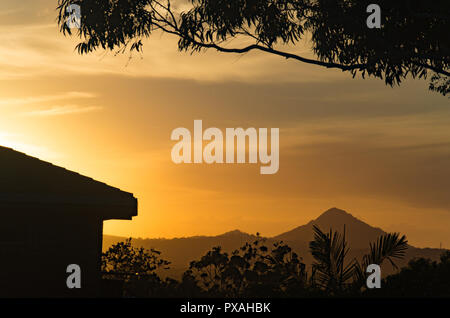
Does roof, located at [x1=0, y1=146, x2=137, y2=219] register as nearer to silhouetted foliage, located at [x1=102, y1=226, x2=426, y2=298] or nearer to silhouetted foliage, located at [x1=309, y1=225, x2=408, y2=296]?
silhouetted foliage, located at [x1=102, y1=226, x2=426, y2=298]

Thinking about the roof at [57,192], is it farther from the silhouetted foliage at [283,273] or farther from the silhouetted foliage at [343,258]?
the silhouetted foliage at [343,258]

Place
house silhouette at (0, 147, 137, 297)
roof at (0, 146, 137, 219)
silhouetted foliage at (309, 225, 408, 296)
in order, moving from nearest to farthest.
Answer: roof at (0, 146, 137, 219)
house silhouette at (0, 147, 137, 297)
silhouetted foliage at (309, 225, 408, 296)

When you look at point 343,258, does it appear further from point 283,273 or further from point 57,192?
point 57,192

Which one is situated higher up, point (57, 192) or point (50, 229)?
point (57, 192)

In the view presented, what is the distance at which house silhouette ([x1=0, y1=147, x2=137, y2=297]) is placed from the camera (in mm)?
12539

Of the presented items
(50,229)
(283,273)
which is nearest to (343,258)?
(283,273)

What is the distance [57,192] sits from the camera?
41.9ft

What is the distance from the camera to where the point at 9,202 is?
39.5ft

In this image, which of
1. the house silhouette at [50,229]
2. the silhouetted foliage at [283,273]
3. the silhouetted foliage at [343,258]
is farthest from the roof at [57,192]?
the silhouetted foliage at [343,258]

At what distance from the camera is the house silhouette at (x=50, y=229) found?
1254 centimetres

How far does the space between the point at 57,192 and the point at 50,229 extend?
2.66 ft

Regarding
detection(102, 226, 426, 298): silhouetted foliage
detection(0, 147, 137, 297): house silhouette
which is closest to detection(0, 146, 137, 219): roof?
detection(0, 147, 137, 297): house silhouette

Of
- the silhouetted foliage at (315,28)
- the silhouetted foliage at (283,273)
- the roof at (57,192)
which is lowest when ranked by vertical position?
the silhouetted foliage at (283,273)
